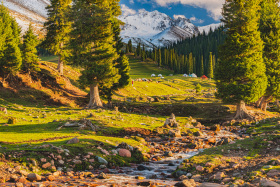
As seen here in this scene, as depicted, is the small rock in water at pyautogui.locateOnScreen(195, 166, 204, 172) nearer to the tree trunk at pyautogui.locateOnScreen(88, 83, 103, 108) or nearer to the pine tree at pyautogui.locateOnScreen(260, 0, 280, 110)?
the tree trunk at pyautogui.locateOnScreen(88, 83, 103, 108)

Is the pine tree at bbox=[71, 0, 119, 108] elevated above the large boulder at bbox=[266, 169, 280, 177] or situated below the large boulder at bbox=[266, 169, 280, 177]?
above

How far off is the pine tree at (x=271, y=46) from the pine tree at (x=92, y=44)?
26.1m

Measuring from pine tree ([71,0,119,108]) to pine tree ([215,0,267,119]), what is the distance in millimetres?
18108

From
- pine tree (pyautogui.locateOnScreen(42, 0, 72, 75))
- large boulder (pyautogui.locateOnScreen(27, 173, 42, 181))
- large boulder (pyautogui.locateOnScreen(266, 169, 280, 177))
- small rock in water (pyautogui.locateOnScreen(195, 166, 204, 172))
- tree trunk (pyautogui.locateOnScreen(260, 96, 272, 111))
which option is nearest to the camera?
large boulder (pyautogui.locateOnScreen(266, 169, 280, 177))

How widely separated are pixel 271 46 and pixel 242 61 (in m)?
8.30

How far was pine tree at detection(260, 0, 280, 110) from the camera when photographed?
3625 cm

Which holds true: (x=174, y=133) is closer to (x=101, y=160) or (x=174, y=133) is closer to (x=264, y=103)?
(x=101, y=160)

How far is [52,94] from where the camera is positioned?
41.2m

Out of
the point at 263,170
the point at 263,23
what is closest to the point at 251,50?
the point at 263,23

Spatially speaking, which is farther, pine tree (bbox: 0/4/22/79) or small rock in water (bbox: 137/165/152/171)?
pine tree (bbox: 0/4/22/79)

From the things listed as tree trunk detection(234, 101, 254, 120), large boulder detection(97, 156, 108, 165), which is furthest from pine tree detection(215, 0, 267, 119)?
large boulder detection(97, 156, 108, 165)

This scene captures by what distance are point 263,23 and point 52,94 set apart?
1599 inches

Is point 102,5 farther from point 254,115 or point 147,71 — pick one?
point 147,71

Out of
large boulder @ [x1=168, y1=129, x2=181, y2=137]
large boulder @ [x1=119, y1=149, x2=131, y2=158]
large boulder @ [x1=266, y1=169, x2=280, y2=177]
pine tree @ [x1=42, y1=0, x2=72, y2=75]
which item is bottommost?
large boulder @ [x1=168, y1=129, x2=181, y2=137]
